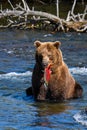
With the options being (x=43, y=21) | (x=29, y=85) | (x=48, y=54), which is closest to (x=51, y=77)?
(x=48, y=54)

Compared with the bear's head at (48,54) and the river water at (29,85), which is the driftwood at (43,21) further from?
the bear's head at (48,54)

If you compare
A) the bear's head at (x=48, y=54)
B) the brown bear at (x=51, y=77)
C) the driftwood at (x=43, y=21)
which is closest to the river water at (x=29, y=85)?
the brown bear at (x=51, y=77)

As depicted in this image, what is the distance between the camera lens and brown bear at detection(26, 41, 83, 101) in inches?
389

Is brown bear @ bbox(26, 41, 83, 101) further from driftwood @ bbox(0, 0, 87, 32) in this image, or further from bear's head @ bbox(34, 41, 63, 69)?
driftwood @ bbox(0, 0, 87, 32)

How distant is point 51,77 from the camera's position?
10305 mm

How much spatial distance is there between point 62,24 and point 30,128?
543 inches

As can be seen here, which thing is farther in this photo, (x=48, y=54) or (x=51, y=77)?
(x=51, y=77)

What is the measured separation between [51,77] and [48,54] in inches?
25.4

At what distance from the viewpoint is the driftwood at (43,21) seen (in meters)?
20.5

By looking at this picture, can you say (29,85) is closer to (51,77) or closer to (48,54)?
(51,77)

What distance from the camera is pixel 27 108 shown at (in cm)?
966

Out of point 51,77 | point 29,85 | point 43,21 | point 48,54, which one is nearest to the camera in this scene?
point 48,54

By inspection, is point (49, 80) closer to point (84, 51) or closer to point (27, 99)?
point (27, 99)

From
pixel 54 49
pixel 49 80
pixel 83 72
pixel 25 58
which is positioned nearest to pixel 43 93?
pixel 49 80
